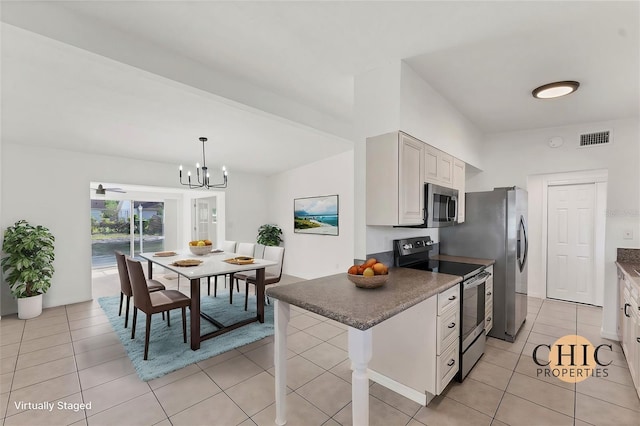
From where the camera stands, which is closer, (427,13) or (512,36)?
(427,13)

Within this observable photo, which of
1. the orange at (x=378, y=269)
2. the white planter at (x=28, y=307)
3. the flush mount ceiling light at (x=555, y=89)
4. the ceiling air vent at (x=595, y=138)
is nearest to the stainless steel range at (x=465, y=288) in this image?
the orange at (x=378, y=269)

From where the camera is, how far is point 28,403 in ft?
6.83

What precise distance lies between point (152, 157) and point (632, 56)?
5.88 metres

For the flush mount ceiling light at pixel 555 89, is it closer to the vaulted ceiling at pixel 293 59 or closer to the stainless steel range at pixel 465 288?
the vaulted ceiling at pixel 293 59

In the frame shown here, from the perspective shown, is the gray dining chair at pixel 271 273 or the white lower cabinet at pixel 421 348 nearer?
the white lower cabinet at pixel 421 348

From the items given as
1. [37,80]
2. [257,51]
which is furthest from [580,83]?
[37,80]

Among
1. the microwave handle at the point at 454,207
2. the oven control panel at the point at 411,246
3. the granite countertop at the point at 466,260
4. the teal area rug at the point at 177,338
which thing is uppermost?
the microwave handle at the point at 454,207

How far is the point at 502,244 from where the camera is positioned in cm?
301

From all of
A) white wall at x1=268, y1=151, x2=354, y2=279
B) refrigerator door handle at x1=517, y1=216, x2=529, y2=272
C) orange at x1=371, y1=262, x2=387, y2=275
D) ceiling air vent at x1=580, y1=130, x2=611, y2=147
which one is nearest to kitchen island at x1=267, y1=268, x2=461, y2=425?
orange at x1=371, y1=262, x2=387, y2=275

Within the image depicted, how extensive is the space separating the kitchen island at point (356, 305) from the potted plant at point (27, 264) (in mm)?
3853

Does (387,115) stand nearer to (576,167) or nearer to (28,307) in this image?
(576,167)

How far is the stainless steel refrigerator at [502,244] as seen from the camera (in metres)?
2.98

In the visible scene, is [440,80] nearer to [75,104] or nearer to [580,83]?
[580,83]

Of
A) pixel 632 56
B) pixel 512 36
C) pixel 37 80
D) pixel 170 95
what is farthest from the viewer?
pixel 170 95
